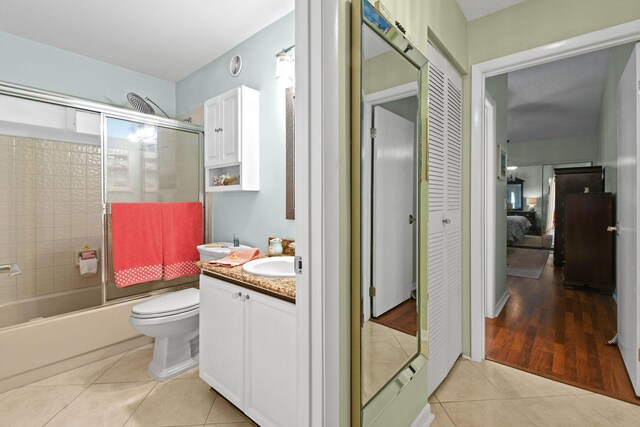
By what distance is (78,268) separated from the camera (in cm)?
277

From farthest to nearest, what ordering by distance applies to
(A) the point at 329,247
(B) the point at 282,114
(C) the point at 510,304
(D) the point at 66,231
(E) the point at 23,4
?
(C) the point at 510,304, (D) the point at 66,231, (B) the point at 282,114, (E) the point at 23,4, (A) the point at 329,247

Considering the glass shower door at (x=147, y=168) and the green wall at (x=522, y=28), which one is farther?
the glass shower door at (x=147, y=168)

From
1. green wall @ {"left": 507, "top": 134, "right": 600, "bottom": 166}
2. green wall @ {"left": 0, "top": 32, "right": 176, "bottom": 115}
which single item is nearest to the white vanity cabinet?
green wall @ {"left": 0, "top": 32, "right": 176, "bottom": 115}

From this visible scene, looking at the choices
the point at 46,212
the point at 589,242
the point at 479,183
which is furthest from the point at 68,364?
the point at 589,242

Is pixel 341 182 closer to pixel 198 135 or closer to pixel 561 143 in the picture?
pixel 198 135

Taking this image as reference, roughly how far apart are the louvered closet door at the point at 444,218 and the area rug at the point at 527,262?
3.29m

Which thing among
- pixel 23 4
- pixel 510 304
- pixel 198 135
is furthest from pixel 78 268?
pixel 510 304

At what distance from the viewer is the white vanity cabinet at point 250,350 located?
51.9 inches

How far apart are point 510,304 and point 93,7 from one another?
4571 millimetres

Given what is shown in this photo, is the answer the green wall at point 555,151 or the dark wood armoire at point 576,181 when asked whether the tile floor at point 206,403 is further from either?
the green wall at point 555,151

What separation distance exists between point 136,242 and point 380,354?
213 cm

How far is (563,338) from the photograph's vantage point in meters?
2.54

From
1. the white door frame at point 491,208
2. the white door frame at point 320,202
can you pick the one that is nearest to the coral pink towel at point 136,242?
the white door frame at point 320,202

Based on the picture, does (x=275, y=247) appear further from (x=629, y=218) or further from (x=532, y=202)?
(x=532, y=202)
